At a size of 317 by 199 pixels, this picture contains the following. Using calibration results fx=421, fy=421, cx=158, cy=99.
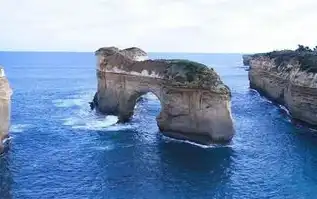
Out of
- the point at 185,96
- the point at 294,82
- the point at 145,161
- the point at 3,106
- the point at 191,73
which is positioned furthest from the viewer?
the point at 294,82

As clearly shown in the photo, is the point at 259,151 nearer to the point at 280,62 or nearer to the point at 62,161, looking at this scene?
the point at 62,161

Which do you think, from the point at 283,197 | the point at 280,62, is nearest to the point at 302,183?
the point at 283,197

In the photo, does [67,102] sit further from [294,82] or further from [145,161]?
[145,161]

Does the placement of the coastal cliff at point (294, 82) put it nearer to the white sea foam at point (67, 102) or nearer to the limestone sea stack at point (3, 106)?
the white sea foam at point (67, 102)

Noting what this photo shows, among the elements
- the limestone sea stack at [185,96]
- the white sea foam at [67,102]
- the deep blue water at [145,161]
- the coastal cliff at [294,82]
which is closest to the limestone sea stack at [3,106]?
the deep blue water at [145,161]

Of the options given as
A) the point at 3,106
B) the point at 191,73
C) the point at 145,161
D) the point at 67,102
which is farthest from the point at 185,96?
the point at 67,102

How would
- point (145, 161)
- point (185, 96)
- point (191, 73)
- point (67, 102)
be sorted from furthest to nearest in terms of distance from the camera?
1. point (67, 102)
2. point (191, 73)
3. point (185, 96)
4. point (145, 161)

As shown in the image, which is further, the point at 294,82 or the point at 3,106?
the point at 294,82
